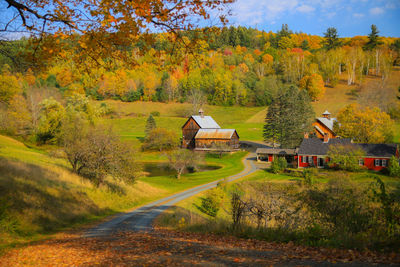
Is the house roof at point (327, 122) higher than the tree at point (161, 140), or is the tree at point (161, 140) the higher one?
the house roof at point (327, 122)

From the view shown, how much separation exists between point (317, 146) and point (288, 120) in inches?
523

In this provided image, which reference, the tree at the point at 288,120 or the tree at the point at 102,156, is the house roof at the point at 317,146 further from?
the tree at the point at 102,156

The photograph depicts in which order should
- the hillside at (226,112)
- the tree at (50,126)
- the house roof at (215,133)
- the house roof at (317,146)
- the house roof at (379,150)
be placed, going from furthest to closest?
the hillside at (226,112) → the house roof at (215,133) → the tree at (50,126) → the house roof at (317,146) → the house roof at (379,150)

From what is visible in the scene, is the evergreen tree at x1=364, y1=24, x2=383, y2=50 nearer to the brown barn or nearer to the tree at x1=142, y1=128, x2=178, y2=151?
the brown barn

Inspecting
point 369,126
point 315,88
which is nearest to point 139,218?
point 369,126

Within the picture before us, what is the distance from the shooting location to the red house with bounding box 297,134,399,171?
154 ft

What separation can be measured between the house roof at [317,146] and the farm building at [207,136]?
19.5 meters

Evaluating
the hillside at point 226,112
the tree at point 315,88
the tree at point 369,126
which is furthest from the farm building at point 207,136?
the tree at point 315,88

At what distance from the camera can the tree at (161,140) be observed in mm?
71375

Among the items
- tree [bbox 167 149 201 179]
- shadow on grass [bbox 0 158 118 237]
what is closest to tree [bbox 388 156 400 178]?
tree [bbox 167 149 201 179]

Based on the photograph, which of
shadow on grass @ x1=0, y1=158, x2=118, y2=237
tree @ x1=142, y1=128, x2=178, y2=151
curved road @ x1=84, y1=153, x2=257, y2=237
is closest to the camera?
shadow on grass @ x1=0, y1=158, x2=118, y2=237

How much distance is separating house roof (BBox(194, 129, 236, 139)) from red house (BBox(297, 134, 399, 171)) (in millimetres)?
20975

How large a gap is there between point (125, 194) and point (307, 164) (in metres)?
35.3

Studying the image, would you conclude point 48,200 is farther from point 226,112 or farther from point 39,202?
point 226,112
